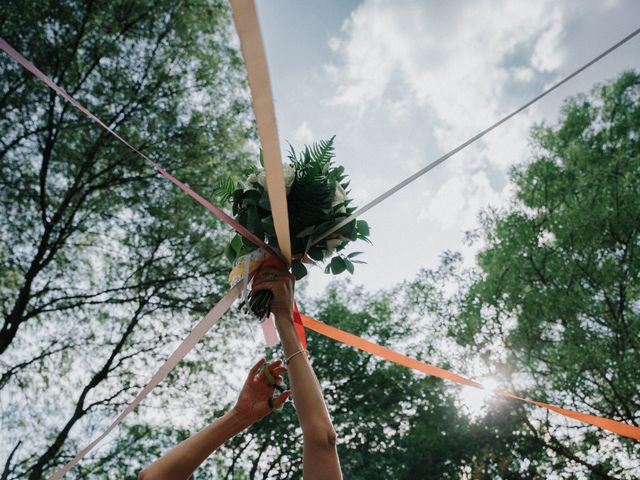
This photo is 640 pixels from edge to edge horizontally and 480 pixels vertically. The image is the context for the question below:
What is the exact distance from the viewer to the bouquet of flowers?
201 centimetres

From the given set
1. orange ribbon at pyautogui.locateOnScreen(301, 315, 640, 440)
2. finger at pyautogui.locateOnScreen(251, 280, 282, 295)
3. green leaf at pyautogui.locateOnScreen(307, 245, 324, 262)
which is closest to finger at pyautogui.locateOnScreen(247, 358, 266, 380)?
finger at pyautogui.locateOnScreen(251, 280, 282, 295)

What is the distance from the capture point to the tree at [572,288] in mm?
9180

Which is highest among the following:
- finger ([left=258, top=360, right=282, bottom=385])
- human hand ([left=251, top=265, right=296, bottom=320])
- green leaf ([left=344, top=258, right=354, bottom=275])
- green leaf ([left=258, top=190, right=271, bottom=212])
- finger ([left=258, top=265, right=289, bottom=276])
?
green leaf ([left=258, top=190, right=271, bottom=212])

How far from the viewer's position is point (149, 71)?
9477mm

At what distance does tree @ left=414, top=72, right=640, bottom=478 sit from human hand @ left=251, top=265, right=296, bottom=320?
9354 mm

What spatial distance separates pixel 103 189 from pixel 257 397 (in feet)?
29.4

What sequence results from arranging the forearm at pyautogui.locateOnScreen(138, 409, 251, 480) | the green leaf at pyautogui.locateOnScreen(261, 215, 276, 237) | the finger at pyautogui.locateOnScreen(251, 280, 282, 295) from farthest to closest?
the green leaf at pyautogui.locateOnScreen(261, 215, 276, 237), the finger at pyautogui.locateOnScreen(251, 280, 282, 295), the forearm at pyautogui.locateOnScreen(138, 409, 251, 480)

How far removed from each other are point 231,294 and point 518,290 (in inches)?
426

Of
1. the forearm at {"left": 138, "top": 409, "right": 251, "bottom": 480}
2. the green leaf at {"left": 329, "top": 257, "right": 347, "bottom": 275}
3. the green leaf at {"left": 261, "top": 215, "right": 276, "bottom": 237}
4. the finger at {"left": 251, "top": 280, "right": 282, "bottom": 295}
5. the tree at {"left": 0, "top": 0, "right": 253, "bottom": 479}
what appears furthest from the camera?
the tree at {"left": 0, "top": 0, "right": 253, "bottom": 479}

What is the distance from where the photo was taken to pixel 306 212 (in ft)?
6.68

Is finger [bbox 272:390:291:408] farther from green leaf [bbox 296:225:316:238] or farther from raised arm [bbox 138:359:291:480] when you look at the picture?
green leaf [bbox 296:225:316:238]

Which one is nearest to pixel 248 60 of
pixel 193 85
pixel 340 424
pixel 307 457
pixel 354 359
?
pixel 307 457

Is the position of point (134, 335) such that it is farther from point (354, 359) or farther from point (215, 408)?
point (354, 359)

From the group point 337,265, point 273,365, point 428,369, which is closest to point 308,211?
point 337,265
